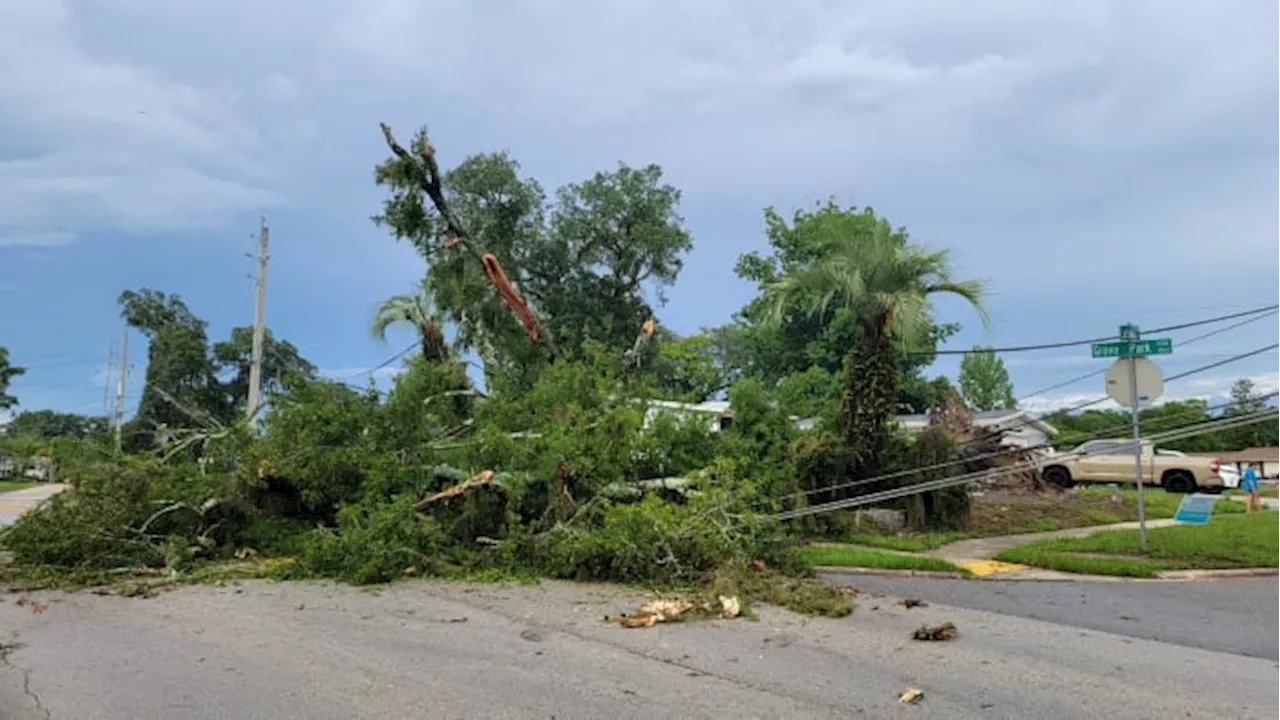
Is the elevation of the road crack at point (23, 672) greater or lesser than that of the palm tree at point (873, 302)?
lesser

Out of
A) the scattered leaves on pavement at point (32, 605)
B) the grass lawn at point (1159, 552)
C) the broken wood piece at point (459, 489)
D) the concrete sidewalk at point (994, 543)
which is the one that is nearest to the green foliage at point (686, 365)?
the concrete sidewalk at point (994, 543)

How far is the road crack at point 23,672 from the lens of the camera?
4953 mm

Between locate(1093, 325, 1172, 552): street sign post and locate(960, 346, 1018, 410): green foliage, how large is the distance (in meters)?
44.8

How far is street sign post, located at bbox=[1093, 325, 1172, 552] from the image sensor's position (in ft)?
38.4

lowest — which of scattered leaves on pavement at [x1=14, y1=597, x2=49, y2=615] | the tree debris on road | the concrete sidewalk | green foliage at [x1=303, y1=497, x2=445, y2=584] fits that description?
the tree debris on road

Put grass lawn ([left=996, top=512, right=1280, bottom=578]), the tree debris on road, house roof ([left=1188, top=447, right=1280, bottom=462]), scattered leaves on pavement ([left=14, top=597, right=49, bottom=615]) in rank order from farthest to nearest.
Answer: house roof ([left=1188, top=447, right=1280, bottom=462]), grass lawn ([left=996, top=512, right=1280, bottom=578]), scattered leaves on pavement ([left=14, top=597, right=49, bottom=615]), the tree debris on road

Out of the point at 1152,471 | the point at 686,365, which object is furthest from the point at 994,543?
the point at 686,365

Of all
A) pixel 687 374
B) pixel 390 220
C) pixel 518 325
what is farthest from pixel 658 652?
pixel 687 374

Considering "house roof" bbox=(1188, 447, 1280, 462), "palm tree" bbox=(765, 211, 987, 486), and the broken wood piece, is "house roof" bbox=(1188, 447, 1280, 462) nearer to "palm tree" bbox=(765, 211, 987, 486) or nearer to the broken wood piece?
"palm tree" bbox=(765, 211, 987, 486)

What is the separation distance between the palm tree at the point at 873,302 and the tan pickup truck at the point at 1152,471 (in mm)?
14798

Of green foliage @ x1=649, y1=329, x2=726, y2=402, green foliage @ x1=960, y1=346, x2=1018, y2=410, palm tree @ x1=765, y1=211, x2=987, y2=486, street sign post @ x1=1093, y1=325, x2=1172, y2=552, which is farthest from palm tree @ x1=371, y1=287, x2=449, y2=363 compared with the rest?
green foliage @ x1=960, y1=346, x2=1018, y2=410

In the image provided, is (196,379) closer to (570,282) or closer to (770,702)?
(570,282)

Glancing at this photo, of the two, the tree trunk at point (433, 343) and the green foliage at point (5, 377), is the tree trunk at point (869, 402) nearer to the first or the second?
the tree trunk at point (433, 343)

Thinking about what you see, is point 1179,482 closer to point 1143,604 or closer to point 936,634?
point 1143,604
